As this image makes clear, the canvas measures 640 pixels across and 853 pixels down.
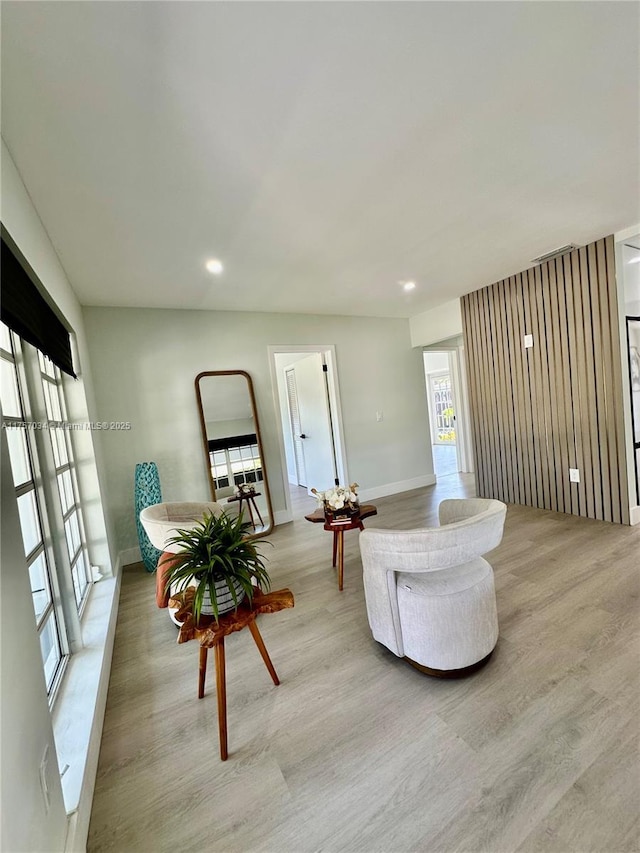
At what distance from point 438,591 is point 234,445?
9.80 ft

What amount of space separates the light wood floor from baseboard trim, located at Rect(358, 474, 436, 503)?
8.67ft

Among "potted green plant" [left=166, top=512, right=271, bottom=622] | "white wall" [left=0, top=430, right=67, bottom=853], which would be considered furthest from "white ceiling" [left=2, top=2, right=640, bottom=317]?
"potted green plant" [left=166, top=512, right=271, bottom=622]

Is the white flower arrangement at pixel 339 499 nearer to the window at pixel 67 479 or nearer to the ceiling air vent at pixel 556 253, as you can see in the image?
the window at pixel 67 479

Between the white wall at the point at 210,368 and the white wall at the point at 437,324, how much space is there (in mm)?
164

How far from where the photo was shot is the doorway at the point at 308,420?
467 centimetres

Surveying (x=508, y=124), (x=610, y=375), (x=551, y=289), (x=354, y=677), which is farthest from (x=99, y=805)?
(x=551, y=289)

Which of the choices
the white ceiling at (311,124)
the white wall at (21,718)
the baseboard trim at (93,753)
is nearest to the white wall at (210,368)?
the white ceiling at (311,124)

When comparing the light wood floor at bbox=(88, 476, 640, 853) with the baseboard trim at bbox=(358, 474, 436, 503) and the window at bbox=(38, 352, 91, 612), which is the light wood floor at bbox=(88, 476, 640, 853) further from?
the baseboard trim at bbox=(358, 474, 436, 503)

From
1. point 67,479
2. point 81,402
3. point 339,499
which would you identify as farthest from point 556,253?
point 67,479

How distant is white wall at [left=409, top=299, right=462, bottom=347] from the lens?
4.61 m

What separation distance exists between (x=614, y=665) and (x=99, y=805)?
7.57 feet

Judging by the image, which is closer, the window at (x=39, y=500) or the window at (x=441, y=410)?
the window at (x=39, y=500)

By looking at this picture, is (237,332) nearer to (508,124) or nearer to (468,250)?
(468,250)

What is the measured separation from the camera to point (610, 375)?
3.18 meters
